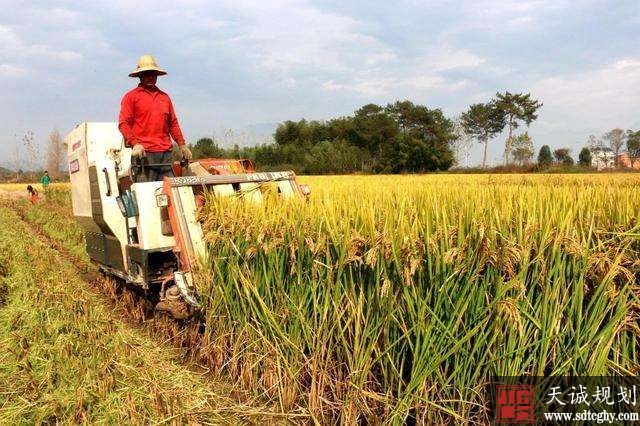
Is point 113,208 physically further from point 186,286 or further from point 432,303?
point 432,303

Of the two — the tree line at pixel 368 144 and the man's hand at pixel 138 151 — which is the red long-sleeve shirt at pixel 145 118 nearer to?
the man's hand at pixel 138 151

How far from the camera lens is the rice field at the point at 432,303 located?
246 cm

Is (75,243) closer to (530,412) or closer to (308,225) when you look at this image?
(308,225)

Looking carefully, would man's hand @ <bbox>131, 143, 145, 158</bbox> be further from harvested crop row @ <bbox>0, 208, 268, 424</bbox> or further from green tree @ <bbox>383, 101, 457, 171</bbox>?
green tree @ <bbox>383, 101, 457, 171</bbox>

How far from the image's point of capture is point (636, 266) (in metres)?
2.41

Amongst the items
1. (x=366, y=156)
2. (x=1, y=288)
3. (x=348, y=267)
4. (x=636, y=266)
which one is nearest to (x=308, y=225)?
(x=348, y=267)

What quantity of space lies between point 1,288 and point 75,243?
563cm

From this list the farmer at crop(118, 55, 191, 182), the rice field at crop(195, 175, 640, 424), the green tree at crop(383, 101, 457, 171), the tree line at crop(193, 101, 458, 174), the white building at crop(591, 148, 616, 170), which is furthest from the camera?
the green tree at crop(383, 101, 457, 171)

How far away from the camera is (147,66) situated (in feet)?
17.1

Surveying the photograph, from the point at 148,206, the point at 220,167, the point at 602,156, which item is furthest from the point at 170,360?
the point at 602,156

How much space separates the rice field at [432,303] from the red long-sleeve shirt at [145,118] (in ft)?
7.38

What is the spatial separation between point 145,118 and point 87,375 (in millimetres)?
2928

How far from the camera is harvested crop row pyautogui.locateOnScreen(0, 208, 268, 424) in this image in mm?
2871

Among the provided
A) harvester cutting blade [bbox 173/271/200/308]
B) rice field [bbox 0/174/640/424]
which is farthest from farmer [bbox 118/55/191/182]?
rice field [bbox 0/174/640/424]
